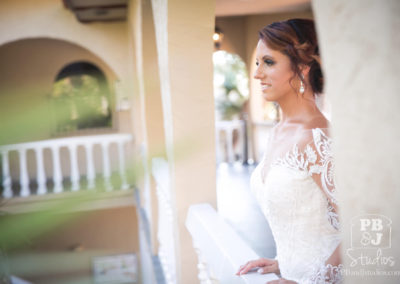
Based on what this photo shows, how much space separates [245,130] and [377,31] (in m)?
8.84

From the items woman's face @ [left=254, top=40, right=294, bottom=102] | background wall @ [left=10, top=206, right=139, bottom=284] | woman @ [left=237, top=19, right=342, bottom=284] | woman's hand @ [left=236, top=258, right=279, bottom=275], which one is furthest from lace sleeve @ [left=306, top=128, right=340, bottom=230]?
background wall @ [left=10, top=206, right=139, bottom=284]

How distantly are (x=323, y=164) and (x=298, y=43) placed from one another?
446mm

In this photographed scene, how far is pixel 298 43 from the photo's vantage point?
1.32 meters

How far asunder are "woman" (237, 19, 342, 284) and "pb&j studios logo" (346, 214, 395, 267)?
60 cm

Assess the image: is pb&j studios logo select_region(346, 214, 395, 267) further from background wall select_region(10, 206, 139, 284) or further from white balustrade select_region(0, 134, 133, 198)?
background wall select_region(10, 206, 139, 284)

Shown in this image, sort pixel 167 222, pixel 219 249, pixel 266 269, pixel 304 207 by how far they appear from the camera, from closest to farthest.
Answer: pixel 304 207
pixel 266 269
pixel 219 249
pixel 167 222

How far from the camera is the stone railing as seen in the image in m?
1.56

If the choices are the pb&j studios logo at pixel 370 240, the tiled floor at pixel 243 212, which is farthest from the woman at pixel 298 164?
the tiled floor at pixel 243 212

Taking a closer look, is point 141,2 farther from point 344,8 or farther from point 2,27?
point 2,27

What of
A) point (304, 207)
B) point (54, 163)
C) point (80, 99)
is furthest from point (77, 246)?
point (304, 207)

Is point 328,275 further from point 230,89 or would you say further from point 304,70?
point 230,89

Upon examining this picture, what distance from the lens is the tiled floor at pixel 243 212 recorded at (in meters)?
3.55

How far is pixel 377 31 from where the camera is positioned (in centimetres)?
51

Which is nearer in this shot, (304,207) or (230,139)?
(304,207)
